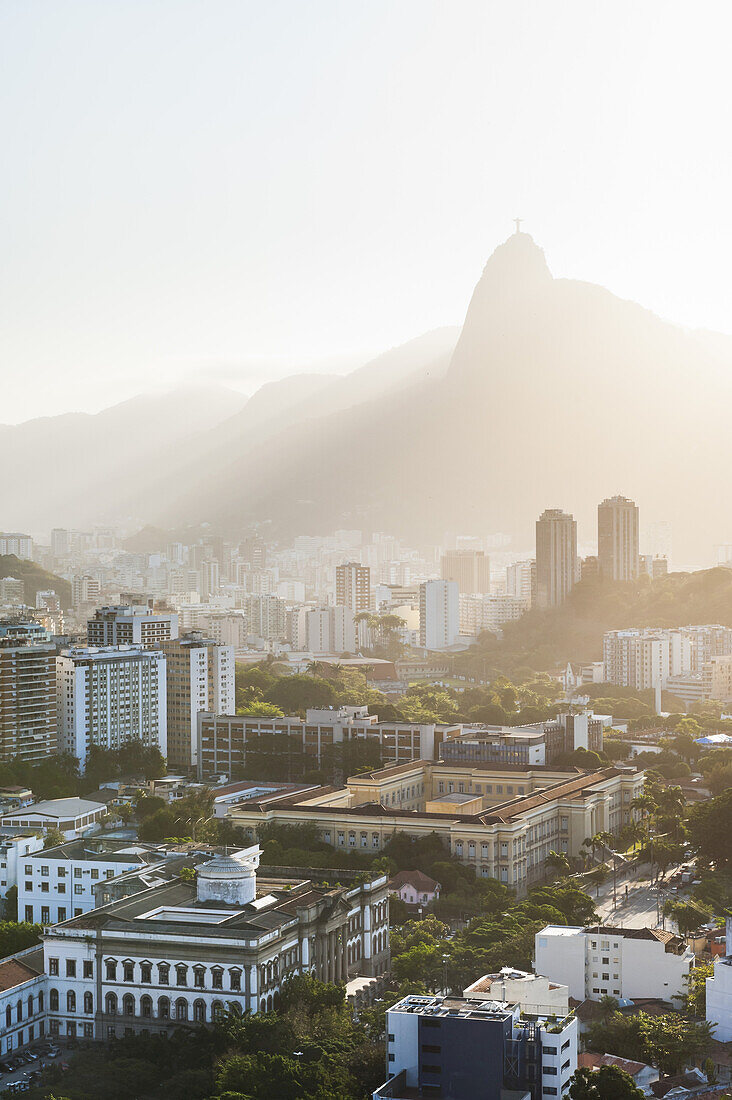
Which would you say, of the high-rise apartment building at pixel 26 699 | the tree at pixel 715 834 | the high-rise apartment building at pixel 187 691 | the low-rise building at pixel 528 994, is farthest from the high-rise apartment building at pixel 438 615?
the low-rise building at pixel 528 994

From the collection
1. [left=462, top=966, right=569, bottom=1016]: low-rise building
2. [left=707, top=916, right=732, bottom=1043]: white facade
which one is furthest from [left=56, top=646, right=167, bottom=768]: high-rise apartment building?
[left=707, top=916, right=732, bottom=1043]: white facade

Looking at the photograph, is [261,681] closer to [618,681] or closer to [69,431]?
[618,681]

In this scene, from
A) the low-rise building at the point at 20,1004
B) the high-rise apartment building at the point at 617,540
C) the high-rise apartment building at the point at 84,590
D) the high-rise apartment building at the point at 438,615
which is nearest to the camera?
the low-rise building at the point at 20,1004

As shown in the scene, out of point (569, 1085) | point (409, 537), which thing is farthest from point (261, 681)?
point (409, 537)

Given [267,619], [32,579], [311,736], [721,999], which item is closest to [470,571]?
[267,619]

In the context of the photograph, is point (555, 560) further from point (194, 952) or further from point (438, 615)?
point (194, 952)

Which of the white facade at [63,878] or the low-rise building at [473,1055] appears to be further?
the white facade at [63,878]

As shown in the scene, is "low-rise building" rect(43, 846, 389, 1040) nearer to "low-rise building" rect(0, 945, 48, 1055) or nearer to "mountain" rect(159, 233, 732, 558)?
"low-rise building" rect(0, 945, 48, 1055)

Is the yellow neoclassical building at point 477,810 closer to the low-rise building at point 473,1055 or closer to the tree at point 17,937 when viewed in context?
the tree at point 17,937
